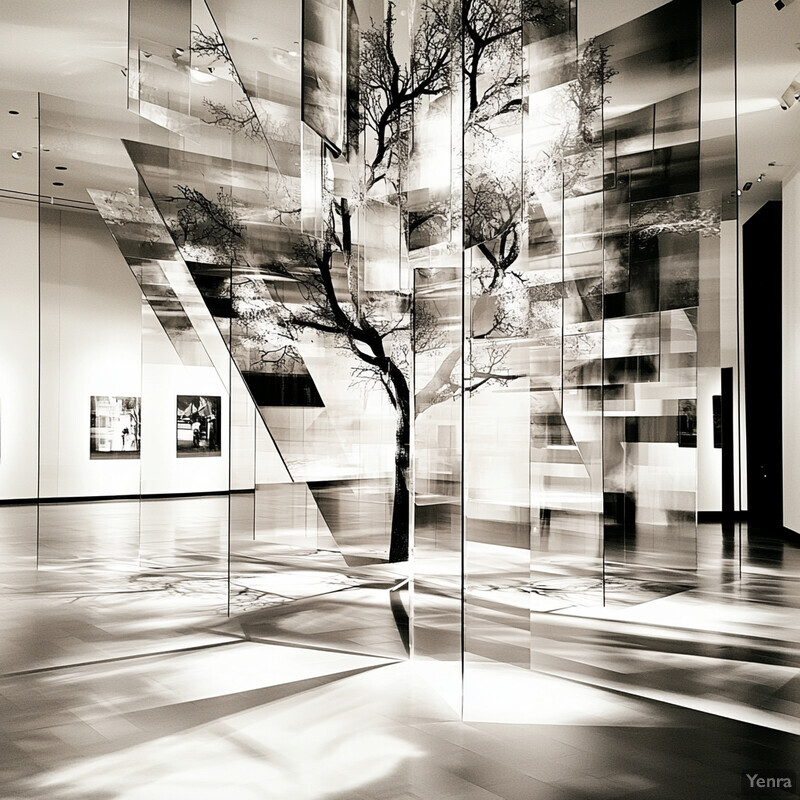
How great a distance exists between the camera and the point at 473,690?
466 centimetres

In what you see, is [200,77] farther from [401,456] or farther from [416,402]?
[416,402]

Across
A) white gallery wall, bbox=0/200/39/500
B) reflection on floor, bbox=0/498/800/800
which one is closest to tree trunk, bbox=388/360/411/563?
reflection on floor, bbox=0/498/800/800

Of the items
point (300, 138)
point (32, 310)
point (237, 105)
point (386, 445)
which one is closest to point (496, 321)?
point (386, 445)

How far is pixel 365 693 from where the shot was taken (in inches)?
197

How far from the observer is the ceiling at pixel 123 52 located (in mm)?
8695

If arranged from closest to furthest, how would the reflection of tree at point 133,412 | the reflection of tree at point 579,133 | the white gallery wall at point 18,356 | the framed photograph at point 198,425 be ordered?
1. the reflection of tree at point 579,133
2. the white gallery wall at point 18,356
3. the reflection of tree at point 133,412
4. the framed photograph at point 198,425

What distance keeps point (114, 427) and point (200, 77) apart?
40.6ft

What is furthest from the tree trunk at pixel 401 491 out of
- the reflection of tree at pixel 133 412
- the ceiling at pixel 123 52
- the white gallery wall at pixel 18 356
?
the reflection of tree at pixel 133 412

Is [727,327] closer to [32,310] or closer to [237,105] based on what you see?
[237,105]

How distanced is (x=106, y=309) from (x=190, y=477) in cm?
404

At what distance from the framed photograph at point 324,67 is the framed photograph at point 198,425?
1415 cm

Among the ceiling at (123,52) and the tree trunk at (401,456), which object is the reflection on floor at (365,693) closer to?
the tree trunk at (401,456)

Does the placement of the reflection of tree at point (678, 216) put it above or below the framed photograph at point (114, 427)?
above

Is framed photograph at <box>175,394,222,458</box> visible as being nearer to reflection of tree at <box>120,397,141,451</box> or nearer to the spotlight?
reflection of tree at <box>120,397,141,451</box>
